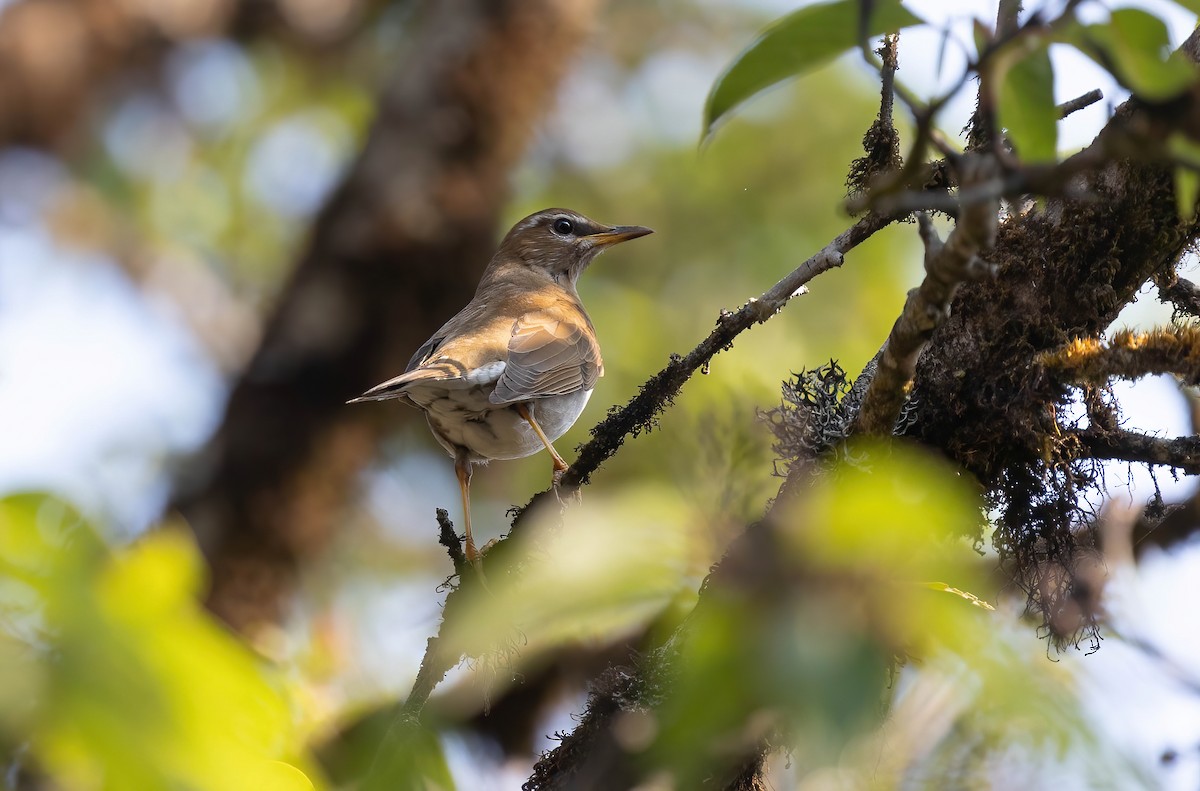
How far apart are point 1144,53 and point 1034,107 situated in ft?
1.16

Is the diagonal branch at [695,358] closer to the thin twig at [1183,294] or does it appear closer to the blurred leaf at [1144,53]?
the thin twig at [1183,294]

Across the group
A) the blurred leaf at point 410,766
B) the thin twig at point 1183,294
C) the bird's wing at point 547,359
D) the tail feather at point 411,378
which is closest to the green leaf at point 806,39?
the blurred leaf at point 410,766

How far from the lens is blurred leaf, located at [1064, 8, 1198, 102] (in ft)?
5.62

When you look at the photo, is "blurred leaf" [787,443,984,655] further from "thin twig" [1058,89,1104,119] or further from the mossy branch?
"thin twig" [1058,89,1104,119]

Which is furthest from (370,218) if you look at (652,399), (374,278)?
(652,399)

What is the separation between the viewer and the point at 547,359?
6148 mm

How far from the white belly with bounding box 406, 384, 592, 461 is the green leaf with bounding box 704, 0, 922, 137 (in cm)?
380

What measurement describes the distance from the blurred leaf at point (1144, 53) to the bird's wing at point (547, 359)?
4.13 meters

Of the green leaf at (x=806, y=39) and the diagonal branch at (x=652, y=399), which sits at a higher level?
the green leaf at (x=806, y=39)

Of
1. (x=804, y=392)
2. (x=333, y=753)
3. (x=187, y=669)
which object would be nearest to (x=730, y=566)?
(x=187, y=669)

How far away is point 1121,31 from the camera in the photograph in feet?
5.72

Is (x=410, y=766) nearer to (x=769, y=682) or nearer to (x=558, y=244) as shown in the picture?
(x=769, y=682)

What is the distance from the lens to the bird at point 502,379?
18.7ft

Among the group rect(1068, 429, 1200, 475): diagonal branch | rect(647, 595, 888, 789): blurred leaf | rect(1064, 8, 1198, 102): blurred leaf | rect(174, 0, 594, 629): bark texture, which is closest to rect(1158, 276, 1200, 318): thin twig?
→ rect(1068, 429, 1200, 475): diagonal branch
